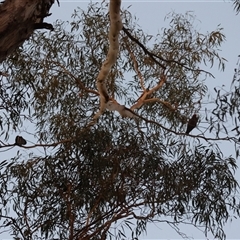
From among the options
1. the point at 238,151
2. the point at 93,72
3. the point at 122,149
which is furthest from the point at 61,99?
the point at 238,151

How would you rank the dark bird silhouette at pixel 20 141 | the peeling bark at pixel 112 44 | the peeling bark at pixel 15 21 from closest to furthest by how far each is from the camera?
the peeling bark at pixel 15 21, the peeling bark at pixel 112 44, the dark bird silhouette at pixel 20 141

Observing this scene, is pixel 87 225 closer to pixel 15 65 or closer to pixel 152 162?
pixel 152 162

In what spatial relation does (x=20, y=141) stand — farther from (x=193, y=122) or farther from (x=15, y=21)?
(x=15, y=21)

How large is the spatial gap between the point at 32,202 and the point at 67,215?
0.84 feet

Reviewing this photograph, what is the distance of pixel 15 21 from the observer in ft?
6.82

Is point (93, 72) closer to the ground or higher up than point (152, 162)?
higher up

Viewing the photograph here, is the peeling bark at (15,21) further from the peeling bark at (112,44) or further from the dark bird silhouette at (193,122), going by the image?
the dark bird silhouette at (193,122)

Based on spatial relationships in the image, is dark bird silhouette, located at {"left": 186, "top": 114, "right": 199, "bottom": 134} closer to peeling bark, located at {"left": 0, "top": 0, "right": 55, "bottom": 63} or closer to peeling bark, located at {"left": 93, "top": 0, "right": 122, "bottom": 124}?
peeling bark, located at {"left": 93, "top": 0, "right": 122, "bottom": 124}

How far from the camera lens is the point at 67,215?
385 centimetres

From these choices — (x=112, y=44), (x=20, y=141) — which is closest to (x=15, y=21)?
(x=112, y=44)

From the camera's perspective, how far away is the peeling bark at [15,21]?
205cm

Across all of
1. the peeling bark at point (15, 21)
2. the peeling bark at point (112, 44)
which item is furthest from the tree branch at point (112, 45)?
the peeling bark at point (15, 21)

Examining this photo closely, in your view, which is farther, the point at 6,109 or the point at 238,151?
the point at 6,109

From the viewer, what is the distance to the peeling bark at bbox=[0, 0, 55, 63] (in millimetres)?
2049
